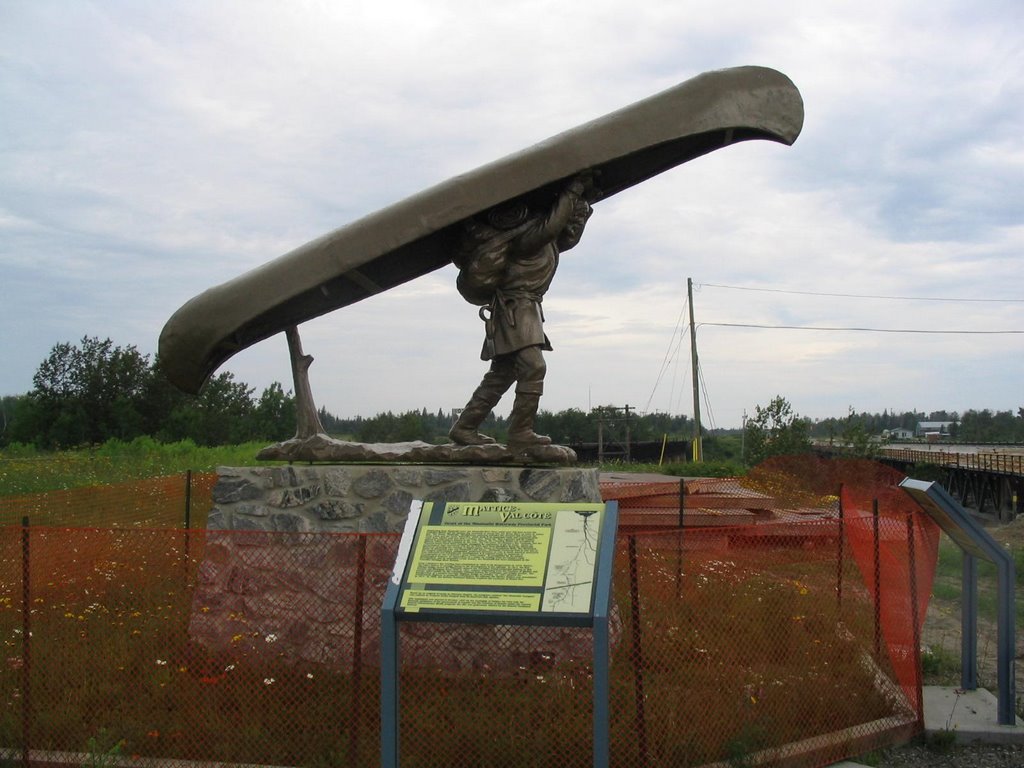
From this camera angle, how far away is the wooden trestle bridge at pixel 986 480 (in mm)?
26031

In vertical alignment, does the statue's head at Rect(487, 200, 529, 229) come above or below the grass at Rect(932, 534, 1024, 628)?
above

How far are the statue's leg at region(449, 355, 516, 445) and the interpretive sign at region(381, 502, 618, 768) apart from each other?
2.21 meters

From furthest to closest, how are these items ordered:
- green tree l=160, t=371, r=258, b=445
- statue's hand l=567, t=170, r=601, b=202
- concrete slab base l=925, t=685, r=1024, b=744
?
green tree l=160, t=371, r=258, b=445
statue's hand l=567, t=170, r=601, b=202
concrete slab base l=925, t=685, r=1024, b=744

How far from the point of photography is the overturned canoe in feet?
17.4

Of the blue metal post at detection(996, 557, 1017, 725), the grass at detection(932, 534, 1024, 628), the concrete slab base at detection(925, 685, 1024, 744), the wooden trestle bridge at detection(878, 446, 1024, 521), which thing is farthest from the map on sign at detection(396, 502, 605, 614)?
the wooden trestle bridge at detection(878, 446, 1024, 521)

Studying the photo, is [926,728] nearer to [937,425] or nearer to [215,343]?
[215,343]

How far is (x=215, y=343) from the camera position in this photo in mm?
5629

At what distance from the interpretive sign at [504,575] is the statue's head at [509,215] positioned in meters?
2.40

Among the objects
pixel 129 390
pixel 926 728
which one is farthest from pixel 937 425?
pixel 926 728

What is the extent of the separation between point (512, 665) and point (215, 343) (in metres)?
2.69

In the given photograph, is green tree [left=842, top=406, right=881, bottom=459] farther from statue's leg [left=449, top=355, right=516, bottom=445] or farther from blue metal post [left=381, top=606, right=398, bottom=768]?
blue metal post [left=381, top=606, right=398, bottom=768]

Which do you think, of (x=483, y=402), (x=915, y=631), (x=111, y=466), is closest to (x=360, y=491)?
(x=483, y=402)

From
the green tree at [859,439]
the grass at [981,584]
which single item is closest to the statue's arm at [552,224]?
the grass at [981,584]

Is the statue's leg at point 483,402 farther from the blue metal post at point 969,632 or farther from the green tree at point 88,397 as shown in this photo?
the green tree at point 88,397
